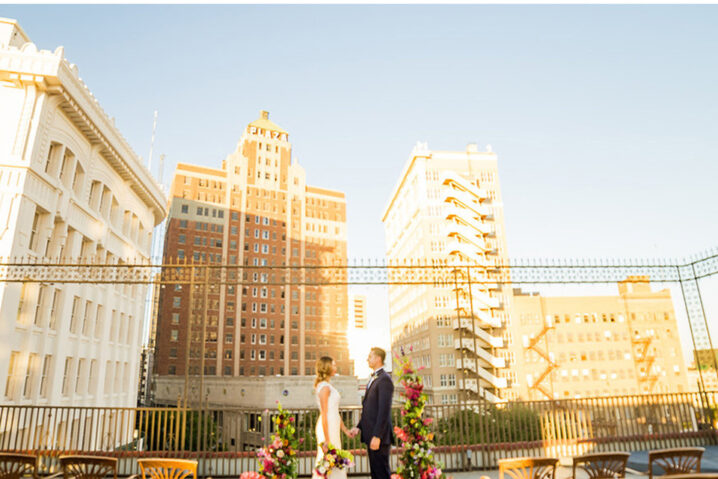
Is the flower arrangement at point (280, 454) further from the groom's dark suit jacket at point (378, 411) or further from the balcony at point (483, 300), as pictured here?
the balcony at point (483, 300)

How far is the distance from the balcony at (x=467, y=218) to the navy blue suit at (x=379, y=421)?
63547 mm

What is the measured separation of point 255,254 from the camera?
270ft

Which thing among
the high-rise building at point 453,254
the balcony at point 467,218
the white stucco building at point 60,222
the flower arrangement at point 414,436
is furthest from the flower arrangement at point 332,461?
the balcony at point 467,218

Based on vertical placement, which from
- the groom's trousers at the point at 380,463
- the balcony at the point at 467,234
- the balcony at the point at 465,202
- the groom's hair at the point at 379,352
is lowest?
the groom's trousers at the point at 380,463

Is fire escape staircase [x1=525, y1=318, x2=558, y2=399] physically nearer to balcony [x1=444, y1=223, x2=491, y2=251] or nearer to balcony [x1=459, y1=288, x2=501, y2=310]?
balcony [x1=459, y1=288, x2=501, y2=310]

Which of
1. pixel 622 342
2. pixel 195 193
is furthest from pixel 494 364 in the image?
pixel 195 193

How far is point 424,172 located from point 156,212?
153 feet

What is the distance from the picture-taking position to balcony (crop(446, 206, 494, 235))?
6806 centimetres

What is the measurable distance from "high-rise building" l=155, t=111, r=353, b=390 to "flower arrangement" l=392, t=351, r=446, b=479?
65728 mm

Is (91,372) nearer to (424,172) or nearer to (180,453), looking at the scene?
(180,453)

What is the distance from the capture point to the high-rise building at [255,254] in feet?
242

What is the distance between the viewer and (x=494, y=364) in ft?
193

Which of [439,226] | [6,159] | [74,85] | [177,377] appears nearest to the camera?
[6,159]

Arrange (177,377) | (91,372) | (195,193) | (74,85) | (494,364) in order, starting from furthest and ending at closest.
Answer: (195,193)
(177,377)
(494,364)
(91,372)
(74,85)
